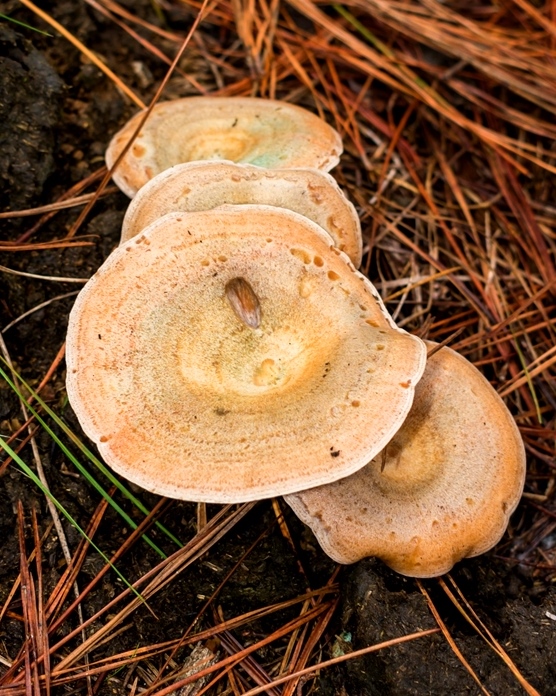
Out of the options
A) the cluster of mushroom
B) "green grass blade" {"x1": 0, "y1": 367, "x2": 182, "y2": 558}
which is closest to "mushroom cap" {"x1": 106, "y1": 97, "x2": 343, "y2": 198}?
the cluster of mushroom

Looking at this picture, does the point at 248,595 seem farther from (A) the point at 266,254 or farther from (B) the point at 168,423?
(A) the point at 266,254

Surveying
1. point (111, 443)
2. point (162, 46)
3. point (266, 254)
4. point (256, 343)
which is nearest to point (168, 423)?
point (111, 443)

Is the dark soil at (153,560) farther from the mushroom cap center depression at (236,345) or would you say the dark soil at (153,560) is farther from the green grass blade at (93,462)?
the mushroom cap center depression at (236,345)

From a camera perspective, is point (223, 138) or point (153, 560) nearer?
point (153, 560)

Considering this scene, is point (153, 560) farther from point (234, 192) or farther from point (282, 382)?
point (234, 192)

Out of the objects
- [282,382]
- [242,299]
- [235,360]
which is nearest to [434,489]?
[282,382]

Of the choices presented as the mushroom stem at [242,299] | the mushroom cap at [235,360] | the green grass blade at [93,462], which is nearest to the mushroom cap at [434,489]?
the mushroom cap at [235,360]

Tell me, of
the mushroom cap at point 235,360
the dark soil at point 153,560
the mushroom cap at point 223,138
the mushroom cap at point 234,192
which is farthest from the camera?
the mushroom cap at point 223,138

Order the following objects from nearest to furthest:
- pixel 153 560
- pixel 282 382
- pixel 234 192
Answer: pixel 282 382 → pixel 153 560 → pixel 234 192
